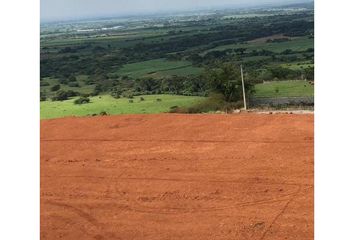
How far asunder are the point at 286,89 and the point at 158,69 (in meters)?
7.98

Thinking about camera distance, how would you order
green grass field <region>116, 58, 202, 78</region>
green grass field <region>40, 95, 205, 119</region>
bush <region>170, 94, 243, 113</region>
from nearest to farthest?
bush <region>170, 94, 243, 113</region>, green grass field <region>40, 95, 205, 119</region>, green grass field <region>116, 58, 202, 78</region>

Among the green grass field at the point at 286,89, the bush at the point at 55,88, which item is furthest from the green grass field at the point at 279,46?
the bush at the point at 55,88

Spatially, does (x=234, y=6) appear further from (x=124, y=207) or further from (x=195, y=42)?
(x=124, y=207)

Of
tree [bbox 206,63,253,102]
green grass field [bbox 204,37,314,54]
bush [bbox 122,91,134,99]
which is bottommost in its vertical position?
bush [bbox 122,91,134,99]

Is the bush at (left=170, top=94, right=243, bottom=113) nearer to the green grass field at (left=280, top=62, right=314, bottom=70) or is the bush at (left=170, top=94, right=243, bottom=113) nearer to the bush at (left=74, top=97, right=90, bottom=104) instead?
the bush at (left=74, top=97, right=90, bottom=104)

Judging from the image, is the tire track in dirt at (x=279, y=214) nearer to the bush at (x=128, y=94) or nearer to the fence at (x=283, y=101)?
the fence at (x=283, y=101)

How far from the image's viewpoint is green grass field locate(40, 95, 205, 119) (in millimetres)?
11172

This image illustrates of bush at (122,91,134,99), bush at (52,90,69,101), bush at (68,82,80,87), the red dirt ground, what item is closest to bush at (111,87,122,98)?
bush at (122,91,134,99)

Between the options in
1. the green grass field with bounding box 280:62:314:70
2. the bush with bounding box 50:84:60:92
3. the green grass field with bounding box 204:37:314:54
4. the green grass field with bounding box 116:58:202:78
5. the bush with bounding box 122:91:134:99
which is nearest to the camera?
the bush with bounding box 122:91:134:99

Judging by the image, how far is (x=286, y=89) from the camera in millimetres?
12008

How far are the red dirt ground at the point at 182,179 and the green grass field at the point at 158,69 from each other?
33.2ft

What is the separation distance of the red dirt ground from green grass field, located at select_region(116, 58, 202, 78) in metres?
10.1
